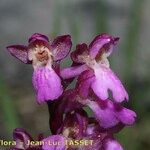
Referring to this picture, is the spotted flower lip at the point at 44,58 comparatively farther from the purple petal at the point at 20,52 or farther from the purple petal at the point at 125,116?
the purple petal at the point at 125,116

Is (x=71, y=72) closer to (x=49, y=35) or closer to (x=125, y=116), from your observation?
(x=125, y=116)

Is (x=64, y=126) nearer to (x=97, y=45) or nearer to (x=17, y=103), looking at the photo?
(x=97, y=45)

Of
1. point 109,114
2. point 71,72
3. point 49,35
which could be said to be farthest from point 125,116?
point 49,35

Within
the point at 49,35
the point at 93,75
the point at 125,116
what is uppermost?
the point at 93,75

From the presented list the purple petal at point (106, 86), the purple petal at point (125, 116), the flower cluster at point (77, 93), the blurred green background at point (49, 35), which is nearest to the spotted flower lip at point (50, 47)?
the flower cluster at point (77, 93)

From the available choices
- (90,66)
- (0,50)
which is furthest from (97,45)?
(0,50)

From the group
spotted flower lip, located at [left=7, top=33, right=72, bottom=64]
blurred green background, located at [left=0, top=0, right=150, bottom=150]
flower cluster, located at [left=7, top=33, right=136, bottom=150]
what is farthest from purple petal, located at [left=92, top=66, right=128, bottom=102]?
blurred green background, located at [left=0, top=0, right=150, bottom=150]
